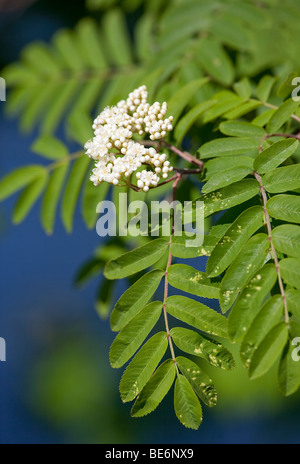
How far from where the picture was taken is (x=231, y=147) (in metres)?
1.59

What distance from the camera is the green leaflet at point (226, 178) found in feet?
4.69

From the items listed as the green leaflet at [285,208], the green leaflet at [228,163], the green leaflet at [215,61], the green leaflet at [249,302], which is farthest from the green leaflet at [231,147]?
the green leaflet at [215,61]

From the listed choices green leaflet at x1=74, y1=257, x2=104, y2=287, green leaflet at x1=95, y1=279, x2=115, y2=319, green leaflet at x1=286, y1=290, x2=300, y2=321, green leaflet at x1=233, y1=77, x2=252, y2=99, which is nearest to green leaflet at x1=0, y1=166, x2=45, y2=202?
green leaflet at x1=74, y1=257, x2=104, y2=287

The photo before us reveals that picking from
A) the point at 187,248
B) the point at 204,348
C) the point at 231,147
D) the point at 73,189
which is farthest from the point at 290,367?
the point at 73,189

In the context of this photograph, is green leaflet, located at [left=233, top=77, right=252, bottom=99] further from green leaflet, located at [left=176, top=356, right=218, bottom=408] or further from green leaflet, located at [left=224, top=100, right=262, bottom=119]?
→ green leaflet, located at [left=176, top=356, right=218, bottom=408]

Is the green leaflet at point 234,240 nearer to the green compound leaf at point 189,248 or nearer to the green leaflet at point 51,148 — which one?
the green compound leaf at point 189,248

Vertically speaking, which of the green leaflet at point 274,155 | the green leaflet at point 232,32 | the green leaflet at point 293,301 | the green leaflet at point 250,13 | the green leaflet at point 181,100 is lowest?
the green leaflet at point 293,301

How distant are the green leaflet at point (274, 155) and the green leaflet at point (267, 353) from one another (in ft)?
1.77

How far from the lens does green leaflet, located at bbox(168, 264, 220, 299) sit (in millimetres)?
1399

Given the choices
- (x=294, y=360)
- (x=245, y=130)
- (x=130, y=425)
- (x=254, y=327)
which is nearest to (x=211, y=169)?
(x=245, y=130)

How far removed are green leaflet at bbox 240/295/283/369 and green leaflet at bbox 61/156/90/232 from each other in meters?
1.10

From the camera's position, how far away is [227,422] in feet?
16.2

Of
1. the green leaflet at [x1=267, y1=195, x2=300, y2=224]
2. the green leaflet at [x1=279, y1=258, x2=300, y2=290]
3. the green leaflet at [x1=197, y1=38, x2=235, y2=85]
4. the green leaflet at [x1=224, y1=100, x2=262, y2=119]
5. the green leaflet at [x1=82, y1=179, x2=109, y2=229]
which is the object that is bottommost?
the green leaflet at [x1=279, y1=258, x2=300, y2=290]

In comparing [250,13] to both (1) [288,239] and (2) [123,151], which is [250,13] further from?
(1) [288,239]
